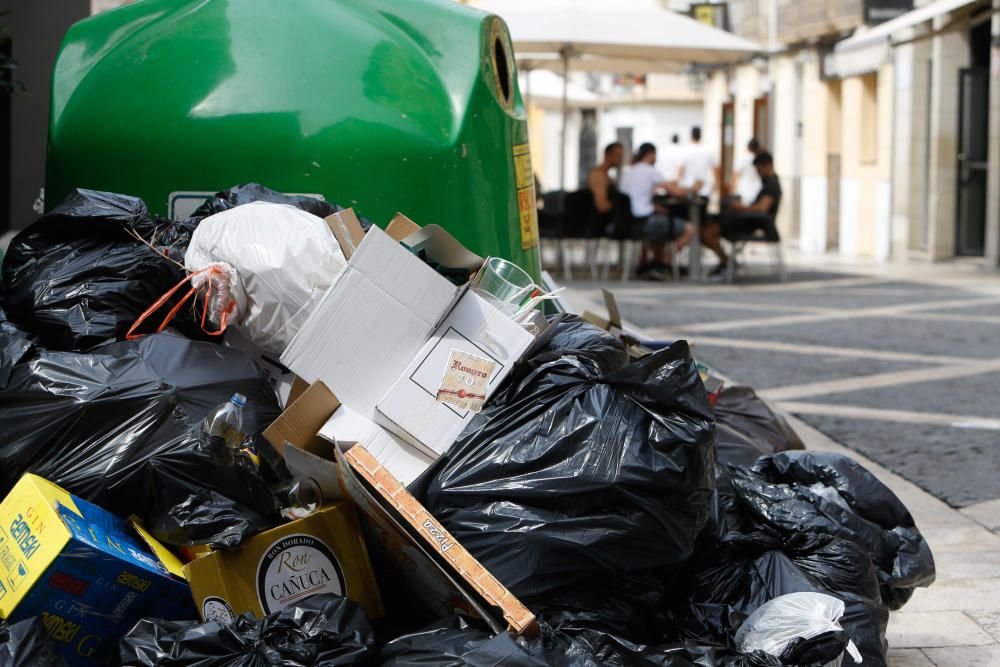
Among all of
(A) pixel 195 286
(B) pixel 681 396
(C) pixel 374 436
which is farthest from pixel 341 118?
(B) pixel 681 396

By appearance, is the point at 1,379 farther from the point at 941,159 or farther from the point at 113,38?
the point at 941,159

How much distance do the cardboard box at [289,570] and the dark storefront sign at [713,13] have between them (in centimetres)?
2468

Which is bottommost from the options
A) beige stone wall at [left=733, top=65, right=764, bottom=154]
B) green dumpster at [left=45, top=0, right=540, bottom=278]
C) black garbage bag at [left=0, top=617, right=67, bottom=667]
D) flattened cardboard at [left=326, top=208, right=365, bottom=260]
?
black garbage bag at [left=0, top=617, right=67, bottom=667]

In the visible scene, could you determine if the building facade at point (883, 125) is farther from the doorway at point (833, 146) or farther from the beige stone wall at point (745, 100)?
the beige stone wall at point (745, 100)

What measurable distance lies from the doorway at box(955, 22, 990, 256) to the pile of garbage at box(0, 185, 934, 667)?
545 inches

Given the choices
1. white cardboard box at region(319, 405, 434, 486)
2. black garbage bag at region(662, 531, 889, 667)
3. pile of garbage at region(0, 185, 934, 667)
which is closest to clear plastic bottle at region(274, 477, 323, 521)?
pile of garbage at region(0, 185, 934, 667)

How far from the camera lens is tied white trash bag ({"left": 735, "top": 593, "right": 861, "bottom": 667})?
256 centimetres

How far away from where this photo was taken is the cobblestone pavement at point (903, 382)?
3602 millimetres

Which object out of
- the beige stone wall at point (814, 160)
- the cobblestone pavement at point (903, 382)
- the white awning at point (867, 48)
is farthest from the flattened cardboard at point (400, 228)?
the beige stone wall at point (814, 160)

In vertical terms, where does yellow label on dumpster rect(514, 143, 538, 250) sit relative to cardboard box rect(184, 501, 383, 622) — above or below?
above

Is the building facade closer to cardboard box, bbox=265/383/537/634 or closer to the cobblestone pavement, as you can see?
the cobblestone pavement

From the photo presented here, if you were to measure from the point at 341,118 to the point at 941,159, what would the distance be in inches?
543

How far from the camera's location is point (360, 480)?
256 centimetres

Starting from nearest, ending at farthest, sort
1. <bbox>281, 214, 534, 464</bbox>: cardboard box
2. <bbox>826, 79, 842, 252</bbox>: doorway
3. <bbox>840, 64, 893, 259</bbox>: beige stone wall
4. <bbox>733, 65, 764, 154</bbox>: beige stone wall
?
<bbox>281, 214, 534, 464</bbox>: cardboard box, <bbox>840, 64, 893, 259</bbox>: beige stone wall, <bbox>826, 79, 842, 252</bbox>: doorway, <bbox>733, 65, 764, 154</bbox>: beige stone wall
